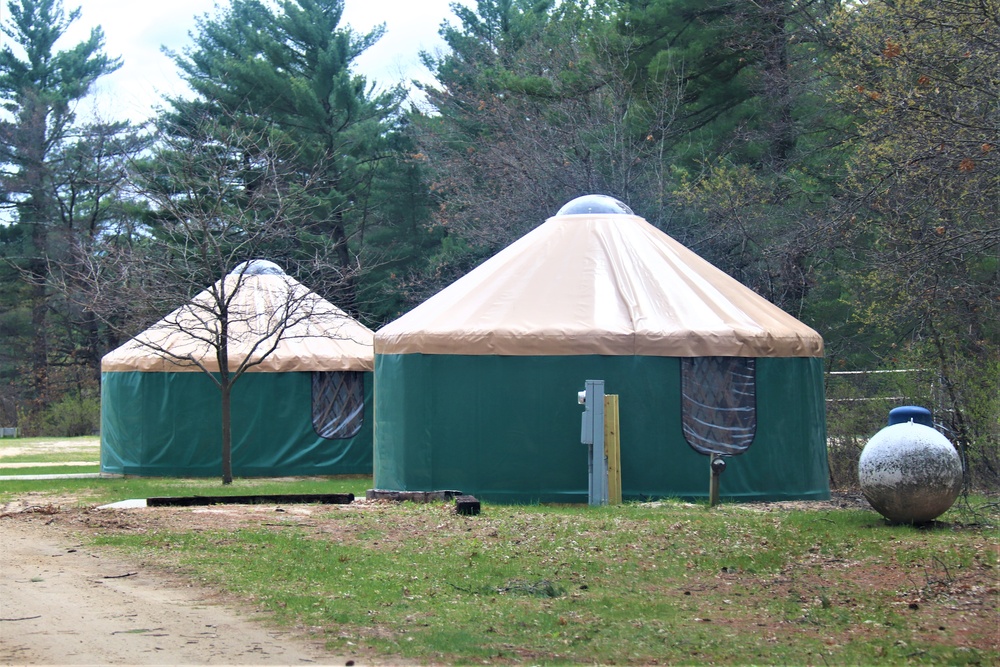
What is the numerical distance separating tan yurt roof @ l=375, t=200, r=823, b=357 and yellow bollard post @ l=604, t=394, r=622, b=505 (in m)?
0.74

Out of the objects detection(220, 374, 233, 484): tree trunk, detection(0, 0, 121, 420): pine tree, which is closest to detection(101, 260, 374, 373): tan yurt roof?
detection(220, 374, 233, 484): tree trunk

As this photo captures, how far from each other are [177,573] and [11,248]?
1245 inches

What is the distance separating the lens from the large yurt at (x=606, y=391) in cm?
1192

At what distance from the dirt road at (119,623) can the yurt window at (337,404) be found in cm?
942

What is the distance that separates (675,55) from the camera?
20469 mm

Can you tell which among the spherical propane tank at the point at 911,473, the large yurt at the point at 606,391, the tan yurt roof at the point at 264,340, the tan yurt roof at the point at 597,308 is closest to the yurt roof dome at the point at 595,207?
the tan yurt roof at the point at 597,308

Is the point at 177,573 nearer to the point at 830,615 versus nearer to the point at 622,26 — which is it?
the point at 830,615

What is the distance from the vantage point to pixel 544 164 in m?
20.7

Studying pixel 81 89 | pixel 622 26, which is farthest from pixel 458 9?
pixel 622 26

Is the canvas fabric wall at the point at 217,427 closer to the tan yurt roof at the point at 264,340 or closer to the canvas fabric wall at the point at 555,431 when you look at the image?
the tan yurt roof at the point at 264,340

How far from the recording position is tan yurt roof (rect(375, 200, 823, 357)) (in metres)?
11.9

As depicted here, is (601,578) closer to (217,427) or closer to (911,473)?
(911,473)

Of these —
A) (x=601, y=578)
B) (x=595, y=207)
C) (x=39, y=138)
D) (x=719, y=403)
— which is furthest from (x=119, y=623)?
(x=39, y=138)

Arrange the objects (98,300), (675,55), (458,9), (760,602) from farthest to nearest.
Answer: (458,9) < (675,55) < (98,300) < (760,602)
